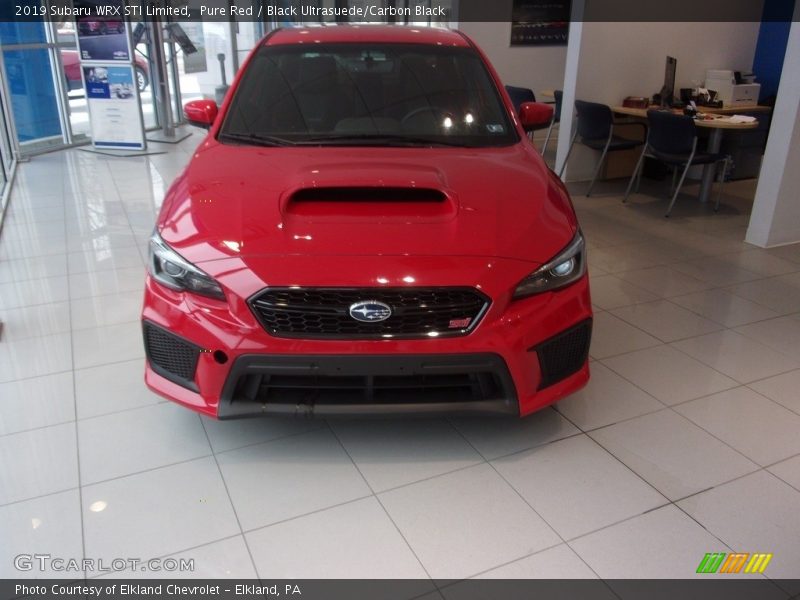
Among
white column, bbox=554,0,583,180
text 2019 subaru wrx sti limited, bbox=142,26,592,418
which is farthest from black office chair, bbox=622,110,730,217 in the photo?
text 2019 subaru wrx sti limited, bbox=142,26,592,418

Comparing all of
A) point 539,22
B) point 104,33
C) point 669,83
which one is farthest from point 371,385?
point 539,22

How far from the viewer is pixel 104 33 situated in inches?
283

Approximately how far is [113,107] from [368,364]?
6.78m

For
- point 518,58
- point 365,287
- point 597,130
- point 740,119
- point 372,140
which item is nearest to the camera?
point 365,287

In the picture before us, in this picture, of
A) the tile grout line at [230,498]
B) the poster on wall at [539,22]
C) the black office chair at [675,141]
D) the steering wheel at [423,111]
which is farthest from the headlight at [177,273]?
A: the poster on wall at [539,22]

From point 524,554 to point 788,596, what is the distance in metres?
0.71

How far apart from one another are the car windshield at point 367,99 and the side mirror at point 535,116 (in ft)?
1.08

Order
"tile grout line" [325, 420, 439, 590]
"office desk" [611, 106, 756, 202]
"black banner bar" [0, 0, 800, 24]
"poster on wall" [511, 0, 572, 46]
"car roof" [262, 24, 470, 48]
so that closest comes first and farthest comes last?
"tile grout line" [325, 420, 439, 590]
"car roof" [262, 24, 470, 48]
"office desk" [611, 106, 756, 202]
"black banner bar" [0, 0, 800, 24]
"poster on wall" [511, 0, 572, 46]

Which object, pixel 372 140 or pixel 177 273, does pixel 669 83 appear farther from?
pixel 177 273

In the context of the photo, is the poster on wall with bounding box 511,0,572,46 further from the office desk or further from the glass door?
the glass door

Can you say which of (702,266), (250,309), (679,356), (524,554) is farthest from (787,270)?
(250,309)

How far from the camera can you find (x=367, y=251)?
2064 millimetres

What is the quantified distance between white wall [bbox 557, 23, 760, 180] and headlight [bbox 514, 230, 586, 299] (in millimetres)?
4533

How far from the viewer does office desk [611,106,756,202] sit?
18.5 ft
